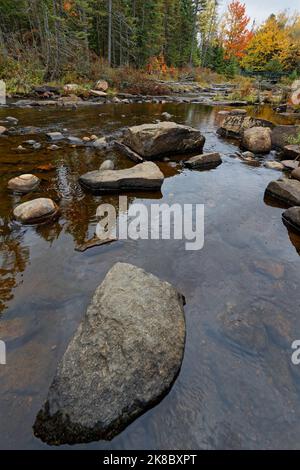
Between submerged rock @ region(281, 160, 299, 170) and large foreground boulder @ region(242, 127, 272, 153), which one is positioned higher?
large foreground boulder @ region(242, 127, 272, 153)

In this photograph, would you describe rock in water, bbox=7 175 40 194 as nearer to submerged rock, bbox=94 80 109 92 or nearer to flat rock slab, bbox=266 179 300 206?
flat rock slab, bbox=266 179 300 206

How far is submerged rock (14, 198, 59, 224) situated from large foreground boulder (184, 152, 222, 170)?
385 centimetres

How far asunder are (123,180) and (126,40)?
96.4 ft

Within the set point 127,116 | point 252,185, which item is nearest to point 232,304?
point 252,185

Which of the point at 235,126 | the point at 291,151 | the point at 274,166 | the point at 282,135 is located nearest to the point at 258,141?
the point at 291,151

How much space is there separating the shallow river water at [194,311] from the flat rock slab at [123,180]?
214mm

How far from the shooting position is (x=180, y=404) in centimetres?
202

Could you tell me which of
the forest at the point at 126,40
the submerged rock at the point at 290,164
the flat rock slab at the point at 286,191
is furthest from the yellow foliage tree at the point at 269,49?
the flat rock slab at the point at 286,191

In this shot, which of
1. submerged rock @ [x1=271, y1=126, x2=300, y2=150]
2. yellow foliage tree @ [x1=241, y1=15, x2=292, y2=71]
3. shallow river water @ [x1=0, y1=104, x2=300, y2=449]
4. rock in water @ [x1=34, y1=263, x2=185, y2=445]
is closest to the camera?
rock in water @ [x1=34, y1=263, x2=185, y2=445]

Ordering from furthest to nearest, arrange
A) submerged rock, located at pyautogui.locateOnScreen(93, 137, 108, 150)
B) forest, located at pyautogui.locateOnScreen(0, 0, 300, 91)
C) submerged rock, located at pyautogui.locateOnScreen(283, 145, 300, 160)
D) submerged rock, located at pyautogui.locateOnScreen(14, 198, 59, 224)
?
forest, located at pyautogui.locateOnScreen(0, 0, 300, 91)
submerged rock, located at pyautogui.locateOnScreen(93, 137, 108, 150)
submerged rock, located at pyautogui.locateOnScreen(283, 145, 300, 160)
submerged rock, located at pyautogui.locateOnScreen(14, 198, 59, 224)

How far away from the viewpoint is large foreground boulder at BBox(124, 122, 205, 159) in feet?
22.5

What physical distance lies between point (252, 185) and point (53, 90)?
15935mm

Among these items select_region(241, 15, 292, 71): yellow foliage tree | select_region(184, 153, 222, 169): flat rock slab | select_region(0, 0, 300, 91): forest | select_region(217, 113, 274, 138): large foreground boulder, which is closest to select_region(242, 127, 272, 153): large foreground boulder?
select_region(217, 113, 274, 138): large foreground boulder

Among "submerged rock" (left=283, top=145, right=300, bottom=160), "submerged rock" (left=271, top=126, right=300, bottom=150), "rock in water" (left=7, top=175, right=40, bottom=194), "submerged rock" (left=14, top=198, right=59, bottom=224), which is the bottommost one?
"submerged rock" (left=14, top=198, right=59, bottom=224)
